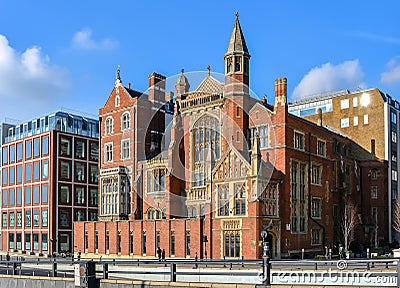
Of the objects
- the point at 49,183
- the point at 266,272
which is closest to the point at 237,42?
the point at 49,183

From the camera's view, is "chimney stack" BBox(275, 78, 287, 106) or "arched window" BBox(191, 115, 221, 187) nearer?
"chimney stack" BBox(275, 78, 287, 106)

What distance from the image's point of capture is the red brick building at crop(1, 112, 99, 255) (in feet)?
265

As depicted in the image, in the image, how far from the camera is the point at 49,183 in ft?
265

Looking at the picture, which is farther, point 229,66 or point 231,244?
point 229,66

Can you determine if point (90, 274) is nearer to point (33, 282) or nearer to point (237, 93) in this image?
point (33, 282)

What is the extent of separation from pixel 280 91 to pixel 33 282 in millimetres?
33552

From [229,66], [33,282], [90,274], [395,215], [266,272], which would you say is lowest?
[33,282]

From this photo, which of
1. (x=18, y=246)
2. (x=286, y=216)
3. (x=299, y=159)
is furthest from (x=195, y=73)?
(x=18, y=246)

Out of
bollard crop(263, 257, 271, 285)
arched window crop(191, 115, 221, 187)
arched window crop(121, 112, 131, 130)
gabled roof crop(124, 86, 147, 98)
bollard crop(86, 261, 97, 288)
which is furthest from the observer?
gabled roof crop(124, 86, 147, 98)

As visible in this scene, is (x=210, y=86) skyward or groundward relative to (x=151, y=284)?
skyward

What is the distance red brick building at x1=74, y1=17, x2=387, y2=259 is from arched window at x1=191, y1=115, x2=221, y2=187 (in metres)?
0.11

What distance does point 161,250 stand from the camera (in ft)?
190

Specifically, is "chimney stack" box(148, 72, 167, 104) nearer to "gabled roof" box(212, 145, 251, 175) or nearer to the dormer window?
the dormer window

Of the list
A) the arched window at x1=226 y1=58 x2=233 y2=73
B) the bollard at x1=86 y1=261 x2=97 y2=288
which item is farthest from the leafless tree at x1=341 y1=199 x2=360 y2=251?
the bollard at x1=86 y1=261 x2=97 y2=288
